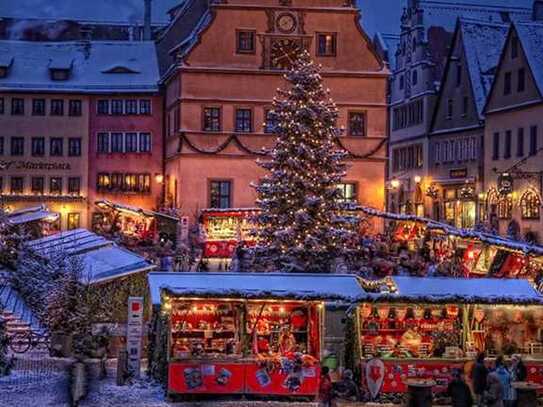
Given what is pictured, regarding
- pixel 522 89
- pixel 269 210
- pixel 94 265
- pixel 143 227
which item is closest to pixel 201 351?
pixel 94 265

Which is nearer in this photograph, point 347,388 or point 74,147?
point 347,388

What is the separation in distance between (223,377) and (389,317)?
4194 mm

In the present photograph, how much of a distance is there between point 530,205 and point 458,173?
10059 millimetres

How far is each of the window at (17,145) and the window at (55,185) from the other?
2.22 meters

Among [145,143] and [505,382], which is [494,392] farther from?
[145,143]

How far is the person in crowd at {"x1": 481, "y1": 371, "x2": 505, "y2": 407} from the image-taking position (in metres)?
22.5

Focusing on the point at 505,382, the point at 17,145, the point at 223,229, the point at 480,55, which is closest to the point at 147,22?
the point at 17,145

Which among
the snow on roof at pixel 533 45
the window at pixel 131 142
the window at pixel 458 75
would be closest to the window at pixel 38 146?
the window at pixel 131 142

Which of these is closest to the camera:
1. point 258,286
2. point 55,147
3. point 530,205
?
point 258,286

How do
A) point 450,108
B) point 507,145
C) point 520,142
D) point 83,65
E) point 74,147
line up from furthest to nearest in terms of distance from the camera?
point 450,108
point 83,65
point 74,147
point 507,145
point 520,142

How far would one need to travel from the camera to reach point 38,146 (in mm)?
63844

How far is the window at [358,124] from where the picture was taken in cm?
5591

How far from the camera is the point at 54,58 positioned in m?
66.4

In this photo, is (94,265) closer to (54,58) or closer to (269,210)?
(269,210)
